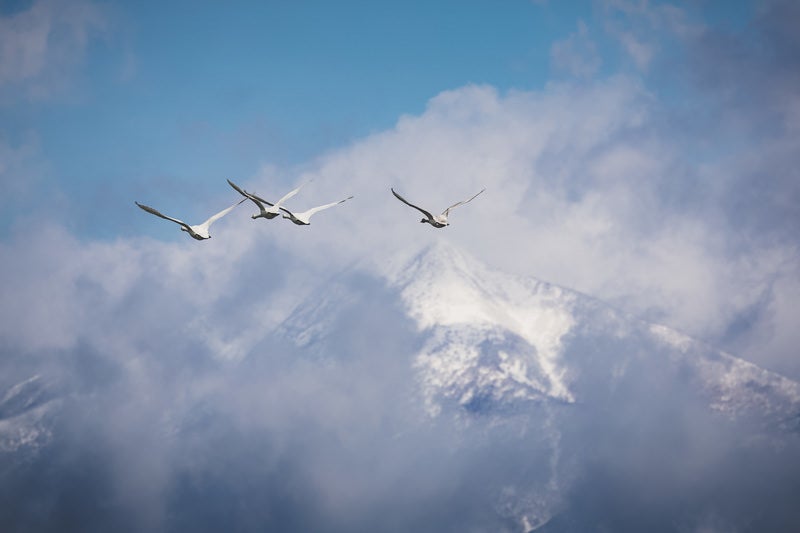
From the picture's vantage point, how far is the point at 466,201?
71500mm

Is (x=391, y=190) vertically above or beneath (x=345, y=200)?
above

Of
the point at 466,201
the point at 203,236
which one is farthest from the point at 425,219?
the point at 203,236

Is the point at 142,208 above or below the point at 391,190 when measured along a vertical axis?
below

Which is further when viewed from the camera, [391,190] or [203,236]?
[203,236]

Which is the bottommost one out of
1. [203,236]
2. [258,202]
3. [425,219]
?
[203,236]

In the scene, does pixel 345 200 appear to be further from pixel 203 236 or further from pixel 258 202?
pixel 203 236

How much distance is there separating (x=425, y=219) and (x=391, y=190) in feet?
29.2

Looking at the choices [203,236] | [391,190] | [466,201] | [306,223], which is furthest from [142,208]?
[466,201]

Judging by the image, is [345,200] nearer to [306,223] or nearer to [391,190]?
[306,223]

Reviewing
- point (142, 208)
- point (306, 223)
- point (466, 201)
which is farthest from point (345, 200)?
point (142, 208)

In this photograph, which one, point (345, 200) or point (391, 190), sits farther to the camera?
point (345, 200)

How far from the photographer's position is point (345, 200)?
71.2m

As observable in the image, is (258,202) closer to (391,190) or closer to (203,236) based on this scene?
(203,236)

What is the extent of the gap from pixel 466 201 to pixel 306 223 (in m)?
14.4
